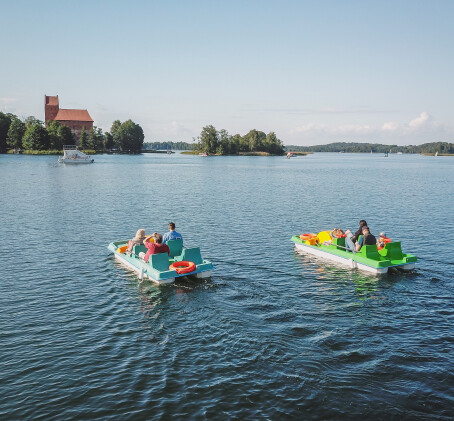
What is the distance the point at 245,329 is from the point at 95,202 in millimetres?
37710

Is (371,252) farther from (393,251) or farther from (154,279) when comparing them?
(154,279)

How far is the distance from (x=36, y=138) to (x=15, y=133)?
43.0 ft

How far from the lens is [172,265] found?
20.7m

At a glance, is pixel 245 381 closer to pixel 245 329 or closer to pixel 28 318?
pixel 245 329

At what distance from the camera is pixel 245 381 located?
12.3 meters

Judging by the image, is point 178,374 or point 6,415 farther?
point 178,374

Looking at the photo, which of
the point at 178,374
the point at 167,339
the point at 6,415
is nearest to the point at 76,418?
the point at 6,415

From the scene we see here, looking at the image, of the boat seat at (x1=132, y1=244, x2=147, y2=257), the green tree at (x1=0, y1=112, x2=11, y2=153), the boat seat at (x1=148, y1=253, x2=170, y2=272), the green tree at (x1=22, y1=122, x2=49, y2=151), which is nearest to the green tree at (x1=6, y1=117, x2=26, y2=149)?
the green tree at (x1=0, y1=112, x2=11, y2=153)

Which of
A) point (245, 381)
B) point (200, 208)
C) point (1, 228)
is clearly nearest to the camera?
point (245, 381)

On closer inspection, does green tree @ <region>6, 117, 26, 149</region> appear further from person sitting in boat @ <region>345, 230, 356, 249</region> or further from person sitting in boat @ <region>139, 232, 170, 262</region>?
person sitting in boat @ <region>345, 230, 356, 249</region>

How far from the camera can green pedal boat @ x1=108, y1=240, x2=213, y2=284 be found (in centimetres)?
2020

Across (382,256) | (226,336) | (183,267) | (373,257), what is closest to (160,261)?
(183,267)

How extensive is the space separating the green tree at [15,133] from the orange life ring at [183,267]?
596ft

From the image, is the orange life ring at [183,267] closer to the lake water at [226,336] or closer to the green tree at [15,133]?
the lake water at [226,336]
